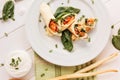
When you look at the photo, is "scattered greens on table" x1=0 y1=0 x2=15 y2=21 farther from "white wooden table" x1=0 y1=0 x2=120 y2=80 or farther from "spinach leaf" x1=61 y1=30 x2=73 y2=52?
"spinach leaf" x1=61 y1=30 x2=73 y2=52

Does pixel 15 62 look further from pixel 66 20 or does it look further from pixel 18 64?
pixel 66 20

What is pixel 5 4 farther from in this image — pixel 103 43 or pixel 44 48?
pixel 103 43

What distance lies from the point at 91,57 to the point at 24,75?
0.87ft

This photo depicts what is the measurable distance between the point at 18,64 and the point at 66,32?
0.22 m

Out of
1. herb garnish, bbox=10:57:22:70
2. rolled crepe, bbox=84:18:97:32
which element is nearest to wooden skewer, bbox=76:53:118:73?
rolled crepe, bbox=84:18:97:32

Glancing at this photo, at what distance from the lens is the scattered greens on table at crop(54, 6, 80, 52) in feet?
5.57

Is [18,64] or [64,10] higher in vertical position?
[64,10]

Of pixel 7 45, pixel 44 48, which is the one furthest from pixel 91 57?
pixel 7 45

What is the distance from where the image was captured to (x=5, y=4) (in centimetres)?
172

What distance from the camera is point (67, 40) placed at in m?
1.70

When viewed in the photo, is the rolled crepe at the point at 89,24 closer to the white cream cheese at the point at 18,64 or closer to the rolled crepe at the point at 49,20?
the rolled crepe at the point at 49,20

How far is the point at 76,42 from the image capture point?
1.72 metres

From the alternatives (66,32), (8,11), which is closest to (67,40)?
(66,32)

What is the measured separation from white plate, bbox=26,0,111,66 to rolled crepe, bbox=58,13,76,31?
0.18 ft
